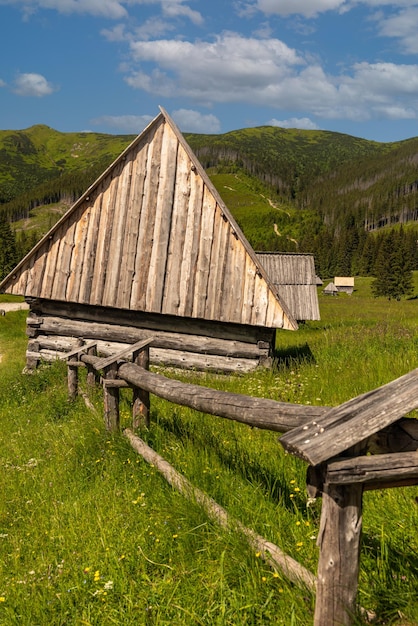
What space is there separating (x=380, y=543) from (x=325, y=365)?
7.07 m

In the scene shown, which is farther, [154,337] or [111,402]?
[154,337]

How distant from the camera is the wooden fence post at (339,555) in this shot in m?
2.23

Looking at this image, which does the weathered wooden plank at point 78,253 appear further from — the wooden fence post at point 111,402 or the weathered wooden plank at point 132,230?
the wooden fence post at point 111,402

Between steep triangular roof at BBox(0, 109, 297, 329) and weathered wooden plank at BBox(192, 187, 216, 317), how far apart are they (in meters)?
0.02

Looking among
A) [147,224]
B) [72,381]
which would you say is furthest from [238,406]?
[147,224]

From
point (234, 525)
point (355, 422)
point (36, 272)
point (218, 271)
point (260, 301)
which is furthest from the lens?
point (36, 272)

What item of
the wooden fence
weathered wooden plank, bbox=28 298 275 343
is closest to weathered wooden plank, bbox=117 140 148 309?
weathered wooden plank, bbox=28 298 275 343

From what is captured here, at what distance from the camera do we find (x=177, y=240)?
1120 cm

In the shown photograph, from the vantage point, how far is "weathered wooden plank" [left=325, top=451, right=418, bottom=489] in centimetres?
214

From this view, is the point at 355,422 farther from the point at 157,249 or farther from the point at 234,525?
the point at 157,249

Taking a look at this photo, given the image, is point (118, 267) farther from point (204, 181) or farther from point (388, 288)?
point (388, 288)

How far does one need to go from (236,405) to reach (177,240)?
322 inches

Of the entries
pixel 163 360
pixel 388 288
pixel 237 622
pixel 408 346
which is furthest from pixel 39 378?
pixel 388 288

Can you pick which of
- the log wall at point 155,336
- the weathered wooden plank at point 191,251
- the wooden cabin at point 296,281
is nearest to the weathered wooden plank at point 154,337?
the log wall at point 155,336
